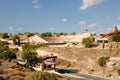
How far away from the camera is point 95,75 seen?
208ft

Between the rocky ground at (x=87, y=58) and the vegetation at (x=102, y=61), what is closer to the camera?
the rocky ground at (x=87, y=58)

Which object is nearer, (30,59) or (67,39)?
(30,59)

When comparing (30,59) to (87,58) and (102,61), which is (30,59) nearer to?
(87,58)

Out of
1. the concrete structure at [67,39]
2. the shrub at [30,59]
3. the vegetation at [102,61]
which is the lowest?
the vegetation at [102,61]

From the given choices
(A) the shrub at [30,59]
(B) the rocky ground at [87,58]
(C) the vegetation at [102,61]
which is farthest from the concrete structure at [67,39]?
(A) the shrub at [30,59]

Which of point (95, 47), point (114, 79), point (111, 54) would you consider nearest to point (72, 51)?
point (95, 47)

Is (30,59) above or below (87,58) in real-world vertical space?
above

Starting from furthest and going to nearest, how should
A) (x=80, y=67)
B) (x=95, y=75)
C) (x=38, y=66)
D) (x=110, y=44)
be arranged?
(x=110, y=44) < (x=80, y=67) < (x=38, y=66) < (x=95, y=75)

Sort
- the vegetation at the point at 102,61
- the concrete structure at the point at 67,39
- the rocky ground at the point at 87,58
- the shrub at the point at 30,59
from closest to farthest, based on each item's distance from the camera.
Answer: the shrub at the point at 30,59 < the rocky ground at the point at 87,58 < the vegetation at the point at 102,61 < the concrete structure at the point at 67,39

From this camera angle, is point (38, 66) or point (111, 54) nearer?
point (38, 66)

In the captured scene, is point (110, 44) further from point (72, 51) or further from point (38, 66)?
point (38, 66)

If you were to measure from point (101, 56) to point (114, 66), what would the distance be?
9.04 metres

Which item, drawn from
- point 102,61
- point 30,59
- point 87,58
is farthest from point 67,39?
point 30,59

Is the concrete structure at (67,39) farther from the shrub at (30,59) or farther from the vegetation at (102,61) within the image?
the shrub at (30,59)
